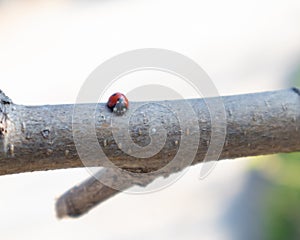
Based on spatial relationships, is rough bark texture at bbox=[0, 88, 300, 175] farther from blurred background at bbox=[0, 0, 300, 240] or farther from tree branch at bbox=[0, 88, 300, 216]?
blurred background at bbox=[0, 0, 300, 240]

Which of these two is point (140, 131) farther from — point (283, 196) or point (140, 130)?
point (283, 196)

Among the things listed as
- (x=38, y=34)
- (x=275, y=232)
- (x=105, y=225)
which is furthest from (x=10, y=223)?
(x=38, y=34)

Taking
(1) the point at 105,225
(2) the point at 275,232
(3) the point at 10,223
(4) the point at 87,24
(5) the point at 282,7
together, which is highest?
(4) the point at 87,24

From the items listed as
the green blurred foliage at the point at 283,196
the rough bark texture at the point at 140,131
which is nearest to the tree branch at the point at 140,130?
the rough bark texture at the point at 140,131

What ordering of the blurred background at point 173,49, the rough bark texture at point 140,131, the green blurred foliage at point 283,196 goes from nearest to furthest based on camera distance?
the rough bark texture at point 140,131
the green blurred foliage at point 283,196
the blurred background at point 173,49

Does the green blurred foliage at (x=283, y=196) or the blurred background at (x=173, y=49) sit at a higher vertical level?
the blurred background at (x=173, y=49)

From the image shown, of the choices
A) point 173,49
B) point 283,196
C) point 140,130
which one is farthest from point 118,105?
point 173,49

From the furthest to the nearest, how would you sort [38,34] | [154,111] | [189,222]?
[38,34]
[189,222]
[154,111]

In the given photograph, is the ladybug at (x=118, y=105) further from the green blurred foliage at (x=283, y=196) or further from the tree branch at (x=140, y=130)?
the green blurred foliage at (x=283, y=196)

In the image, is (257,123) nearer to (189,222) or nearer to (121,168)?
(121,168)
